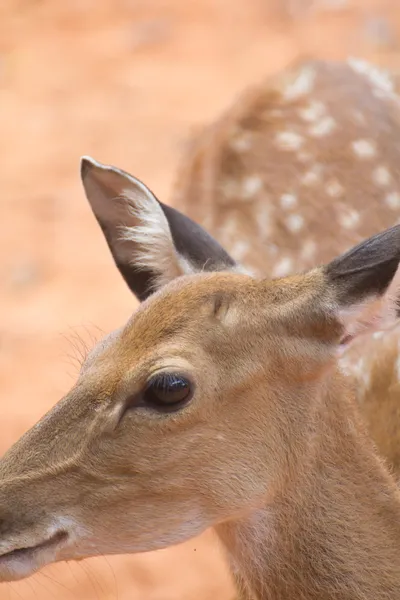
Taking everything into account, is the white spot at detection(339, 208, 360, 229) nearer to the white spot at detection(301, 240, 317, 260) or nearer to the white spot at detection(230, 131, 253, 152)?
the white spot at detection(301, 240, 317, 260)

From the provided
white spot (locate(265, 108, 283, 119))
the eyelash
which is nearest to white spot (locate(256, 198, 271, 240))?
white spot (locate(265, 108, 283, 119))

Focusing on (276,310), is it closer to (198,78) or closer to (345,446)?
(345,446)

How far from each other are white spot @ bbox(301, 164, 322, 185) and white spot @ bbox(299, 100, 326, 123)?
23cm

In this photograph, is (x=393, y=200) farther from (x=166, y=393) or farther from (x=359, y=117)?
(x=166, y=393)

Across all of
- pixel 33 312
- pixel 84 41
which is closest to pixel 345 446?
pixel 33 312

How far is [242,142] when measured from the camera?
4.23 metres

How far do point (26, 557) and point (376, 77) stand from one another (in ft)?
9.40

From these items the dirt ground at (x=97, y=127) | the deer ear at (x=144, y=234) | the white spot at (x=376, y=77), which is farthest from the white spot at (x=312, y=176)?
the deer ear at (x=144, y=234)

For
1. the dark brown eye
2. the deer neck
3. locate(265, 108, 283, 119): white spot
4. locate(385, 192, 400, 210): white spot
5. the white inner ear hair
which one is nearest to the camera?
the dark brown eye

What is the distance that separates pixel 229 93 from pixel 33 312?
8.88 feet

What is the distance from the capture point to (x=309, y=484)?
2355 mm

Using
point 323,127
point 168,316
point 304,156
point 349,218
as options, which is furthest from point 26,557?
point 323,127

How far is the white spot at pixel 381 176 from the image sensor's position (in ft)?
12.8

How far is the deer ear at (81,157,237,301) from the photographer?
2.67 metres
